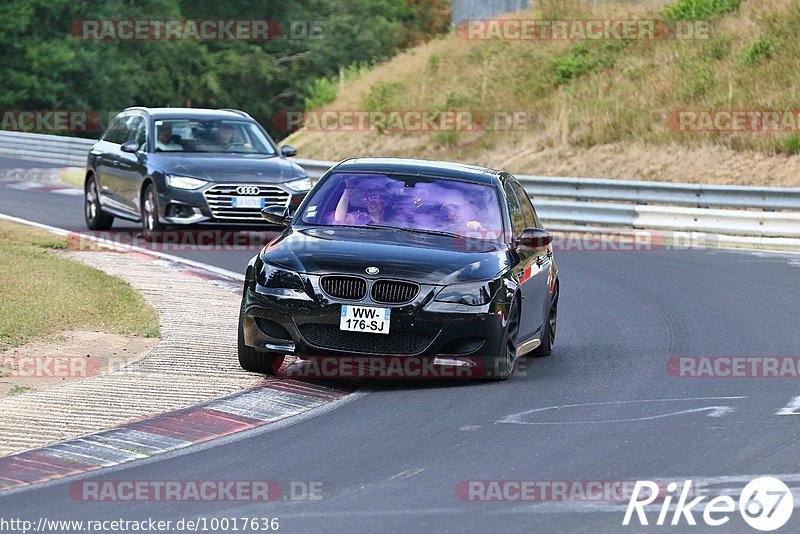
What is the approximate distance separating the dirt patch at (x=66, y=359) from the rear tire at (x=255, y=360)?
888mm

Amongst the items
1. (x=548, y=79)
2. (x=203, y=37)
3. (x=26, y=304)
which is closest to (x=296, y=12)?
(x=203, y=37)

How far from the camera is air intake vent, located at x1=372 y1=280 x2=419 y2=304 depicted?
10359 mm

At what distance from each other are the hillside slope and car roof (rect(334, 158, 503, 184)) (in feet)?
59.1

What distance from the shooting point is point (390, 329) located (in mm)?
10305

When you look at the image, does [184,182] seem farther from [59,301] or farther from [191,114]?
[59,301]

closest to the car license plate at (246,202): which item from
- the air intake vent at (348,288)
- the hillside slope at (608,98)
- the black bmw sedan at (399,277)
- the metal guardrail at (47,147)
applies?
the black bmw sedan at (399,277)

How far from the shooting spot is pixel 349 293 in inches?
410

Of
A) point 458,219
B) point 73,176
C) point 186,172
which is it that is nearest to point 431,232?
point 458,219

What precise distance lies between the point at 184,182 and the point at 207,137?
1513 mm

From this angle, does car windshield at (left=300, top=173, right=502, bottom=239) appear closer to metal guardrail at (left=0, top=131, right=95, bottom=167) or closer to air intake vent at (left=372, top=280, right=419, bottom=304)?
air intake vent at (left=372, top=280, right=419, bottom=304)

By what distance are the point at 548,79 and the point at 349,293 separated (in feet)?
95.5

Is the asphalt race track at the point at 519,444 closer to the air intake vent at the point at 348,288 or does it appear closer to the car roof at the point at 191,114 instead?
the air intake vent at the point at 348,288

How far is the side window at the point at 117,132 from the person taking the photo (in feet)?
74.2

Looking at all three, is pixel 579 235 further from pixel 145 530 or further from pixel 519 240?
pixel 145 530
